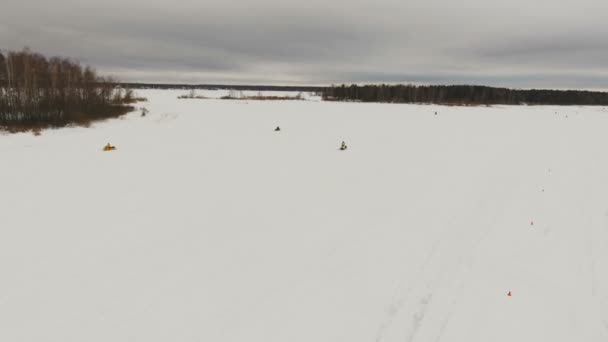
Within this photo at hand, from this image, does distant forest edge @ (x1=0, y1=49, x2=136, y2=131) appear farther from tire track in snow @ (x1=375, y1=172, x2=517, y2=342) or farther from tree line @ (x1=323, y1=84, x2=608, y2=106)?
tree line @ (x1=323, y1=84, x2=608, y2=106)

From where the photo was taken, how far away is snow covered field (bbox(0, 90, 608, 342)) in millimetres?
3850

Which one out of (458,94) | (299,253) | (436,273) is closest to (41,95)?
(299,253)

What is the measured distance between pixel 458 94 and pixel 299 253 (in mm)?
128472

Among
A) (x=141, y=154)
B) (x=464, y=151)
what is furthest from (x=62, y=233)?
(x=464, y=151)

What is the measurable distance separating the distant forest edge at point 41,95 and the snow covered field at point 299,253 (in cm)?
1633

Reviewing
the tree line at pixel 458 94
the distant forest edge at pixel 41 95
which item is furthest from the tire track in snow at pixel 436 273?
the tree line at pixel 458 94

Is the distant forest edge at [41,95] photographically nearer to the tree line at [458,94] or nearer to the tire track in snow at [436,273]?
the tire track in snow at [436,273]

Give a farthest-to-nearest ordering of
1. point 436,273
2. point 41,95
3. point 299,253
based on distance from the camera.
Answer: point 41,95 → point 299,253 → point 436,273

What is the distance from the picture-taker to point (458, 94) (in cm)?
11894

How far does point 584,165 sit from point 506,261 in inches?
425

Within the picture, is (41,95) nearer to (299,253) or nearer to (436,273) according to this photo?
(299,253)

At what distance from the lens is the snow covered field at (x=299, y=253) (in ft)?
12.6

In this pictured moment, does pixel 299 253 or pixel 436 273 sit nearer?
pixel 436 273

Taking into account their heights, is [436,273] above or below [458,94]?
below
